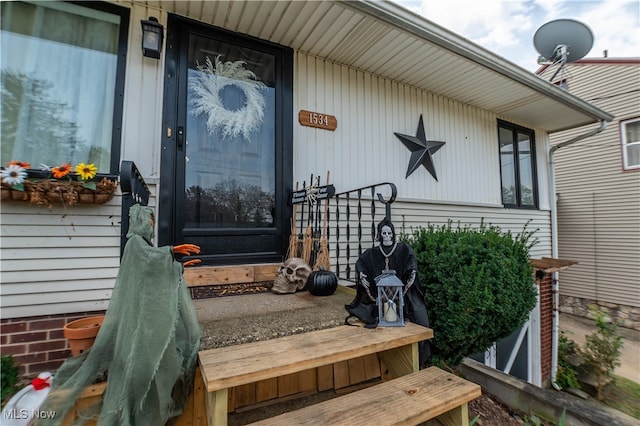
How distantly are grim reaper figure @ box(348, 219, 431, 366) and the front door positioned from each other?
3.82 ft

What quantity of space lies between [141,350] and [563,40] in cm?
637

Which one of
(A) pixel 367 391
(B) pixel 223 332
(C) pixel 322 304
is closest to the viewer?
(A) pixel 367 391

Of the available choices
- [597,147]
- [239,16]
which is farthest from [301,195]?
[597,147]

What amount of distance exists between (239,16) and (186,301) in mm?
2526

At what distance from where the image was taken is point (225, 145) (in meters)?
2.68

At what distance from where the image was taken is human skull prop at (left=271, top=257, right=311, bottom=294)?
240cm

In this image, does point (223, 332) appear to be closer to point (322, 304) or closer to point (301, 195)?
point (322, 304)

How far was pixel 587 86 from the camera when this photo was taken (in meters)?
7.92

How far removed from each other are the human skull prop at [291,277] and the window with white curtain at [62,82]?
61.3 inches

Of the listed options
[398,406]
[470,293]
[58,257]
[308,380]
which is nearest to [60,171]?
[58,257]

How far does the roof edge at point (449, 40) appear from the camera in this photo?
2357 mm

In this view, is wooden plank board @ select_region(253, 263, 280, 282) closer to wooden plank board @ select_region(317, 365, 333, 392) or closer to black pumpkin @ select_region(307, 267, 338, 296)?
black pumpkin @ select_region(307, 267, 338, 296)

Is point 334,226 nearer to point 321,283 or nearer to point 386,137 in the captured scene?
point 321,283

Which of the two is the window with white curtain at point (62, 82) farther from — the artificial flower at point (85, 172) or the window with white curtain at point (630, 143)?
the window with white curtain at point (630, 143)
